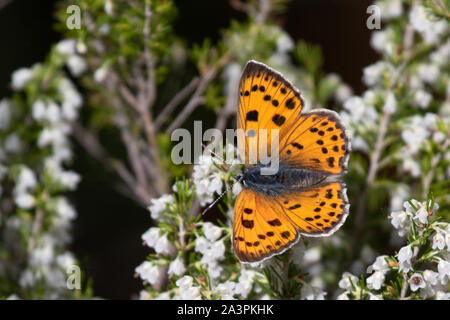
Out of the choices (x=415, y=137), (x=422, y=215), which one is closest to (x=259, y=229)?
(x=422, y=215)

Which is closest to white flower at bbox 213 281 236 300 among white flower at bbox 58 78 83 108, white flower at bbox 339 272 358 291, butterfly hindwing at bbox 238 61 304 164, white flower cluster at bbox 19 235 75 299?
white flower at bbox 339 272 358 291

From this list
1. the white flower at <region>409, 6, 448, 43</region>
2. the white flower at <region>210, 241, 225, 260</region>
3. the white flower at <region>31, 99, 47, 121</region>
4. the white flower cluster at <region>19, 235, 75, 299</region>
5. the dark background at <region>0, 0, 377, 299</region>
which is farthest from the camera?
the dark background at <region>0, 0, 377, 299</region>

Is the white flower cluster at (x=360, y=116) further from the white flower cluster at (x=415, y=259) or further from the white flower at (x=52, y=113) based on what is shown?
the white flower at (x=52, y=113)

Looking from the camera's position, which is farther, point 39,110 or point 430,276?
point 39,110

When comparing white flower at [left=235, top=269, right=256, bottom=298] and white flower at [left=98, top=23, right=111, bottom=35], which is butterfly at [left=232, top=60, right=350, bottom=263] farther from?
white flower at [left=98, top=23, right=111, bottom=35]

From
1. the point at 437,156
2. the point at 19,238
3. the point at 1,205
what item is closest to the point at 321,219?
the point at 437,156

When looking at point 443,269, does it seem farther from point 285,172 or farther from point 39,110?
point 39,110

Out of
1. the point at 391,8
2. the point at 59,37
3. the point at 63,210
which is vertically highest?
the point at 59,37
